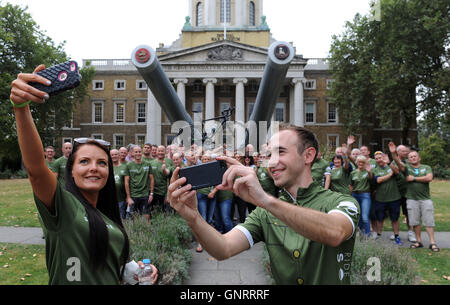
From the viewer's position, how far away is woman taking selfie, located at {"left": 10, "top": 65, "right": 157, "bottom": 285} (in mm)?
1445

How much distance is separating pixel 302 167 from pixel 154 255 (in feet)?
10.9

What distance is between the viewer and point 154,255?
4496 mm

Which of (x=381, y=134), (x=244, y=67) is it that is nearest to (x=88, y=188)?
(x=244, y=67)

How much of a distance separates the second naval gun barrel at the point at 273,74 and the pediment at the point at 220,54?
30088mm

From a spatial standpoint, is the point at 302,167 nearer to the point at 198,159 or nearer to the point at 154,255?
the point at 154,255

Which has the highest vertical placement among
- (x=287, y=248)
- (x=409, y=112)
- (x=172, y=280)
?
(x=409, y=112)

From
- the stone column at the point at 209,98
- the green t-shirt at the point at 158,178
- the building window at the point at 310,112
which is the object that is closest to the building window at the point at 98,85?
the stone column at the point at 209,98

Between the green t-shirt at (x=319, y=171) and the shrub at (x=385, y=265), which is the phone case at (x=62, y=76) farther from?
the green t-shirt at (x=319, y=171)

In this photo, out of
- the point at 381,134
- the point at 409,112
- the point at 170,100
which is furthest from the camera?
the point at 381,134

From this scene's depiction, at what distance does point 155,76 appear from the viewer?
6.55m

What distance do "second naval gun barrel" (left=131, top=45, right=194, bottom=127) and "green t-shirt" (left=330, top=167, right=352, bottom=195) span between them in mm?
Result: 4140

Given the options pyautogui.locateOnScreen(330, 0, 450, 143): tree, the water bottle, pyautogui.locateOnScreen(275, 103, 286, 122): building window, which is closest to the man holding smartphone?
the water bottle

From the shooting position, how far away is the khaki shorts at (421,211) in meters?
6.52

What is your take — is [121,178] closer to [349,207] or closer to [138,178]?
[138,178]
